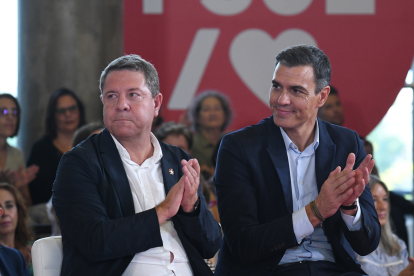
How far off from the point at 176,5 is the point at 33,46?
1422mm

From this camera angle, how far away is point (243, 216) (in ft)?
6.67

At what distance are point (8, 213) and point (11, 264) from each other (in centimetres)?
95

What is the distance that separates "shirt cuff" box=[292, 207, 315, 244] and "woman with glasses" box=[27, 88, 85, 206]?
2.70 metres

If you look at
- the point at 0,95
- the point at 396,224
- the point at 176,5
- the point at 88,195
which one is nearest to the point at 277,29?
the point at 176,5

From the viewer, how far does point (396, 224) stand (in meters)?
3.48

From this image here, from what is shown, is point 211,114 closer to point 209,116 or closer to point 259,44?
point 209,116

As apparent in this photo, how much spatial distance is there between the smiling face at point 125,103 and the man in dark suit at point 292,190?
0.40 m

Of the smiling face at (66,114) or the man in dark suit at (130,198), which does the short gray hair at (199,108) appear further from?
the man in dark suit at (130,198)

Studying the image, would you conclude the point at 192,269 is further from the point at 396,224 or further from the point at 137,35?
the point at 137,35

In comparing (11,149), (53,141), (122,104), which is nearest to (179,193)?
(122,104)

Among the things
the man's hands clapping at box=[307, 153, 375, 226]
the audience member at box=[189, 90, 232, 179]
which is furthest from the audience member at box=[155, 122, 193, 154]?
the man's hands clapping at box=[307, 153, 375, 226]

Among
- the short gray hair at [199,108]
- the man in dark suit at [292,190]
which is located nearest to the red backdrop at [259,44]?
the short gray hair at [199,108]

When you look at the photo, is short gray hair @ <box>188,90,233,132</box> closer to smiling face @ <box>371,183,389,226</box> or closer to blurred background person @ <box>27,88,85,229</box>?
blurred background person @ <box>27,88,85,229</box>

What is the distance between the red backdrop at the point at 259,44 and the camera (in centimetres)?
483
